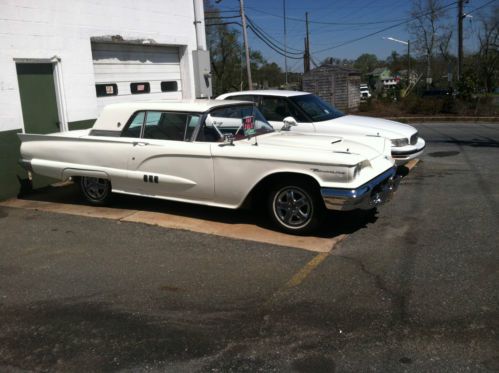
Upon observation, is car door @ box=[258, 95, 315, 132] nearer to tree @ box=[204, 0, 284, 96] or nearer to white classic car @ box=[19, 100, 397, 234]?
white classic car @ box=[19, 100, 397, 234]

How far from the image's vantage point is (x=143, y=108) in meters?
6.71

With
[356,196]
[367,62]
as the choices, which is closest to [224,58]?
[356,196]

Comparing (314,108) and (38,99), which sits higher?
(38,99)

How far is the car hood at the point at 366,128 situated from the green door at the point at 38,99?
4.69m

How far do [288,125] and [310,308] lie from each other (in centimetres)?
416

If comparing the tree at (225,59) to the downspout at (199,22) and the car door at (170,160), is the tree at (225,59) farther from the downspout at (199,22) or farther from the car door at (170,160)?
the car door at (170,160)

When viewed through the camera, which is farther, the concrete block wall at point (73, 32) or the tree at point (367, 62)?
the tree at point (367, 62)

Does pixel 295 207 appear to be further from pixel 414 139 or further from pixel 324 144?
pixel 414 139

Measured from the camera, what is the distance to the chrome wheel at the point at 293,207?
18.3ft

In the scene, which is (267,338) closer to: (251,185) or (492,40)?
(251,185)

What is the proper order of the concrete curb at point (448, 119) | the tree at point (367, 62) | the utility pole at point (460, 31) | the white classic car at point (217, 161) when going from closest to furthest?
the white classic car at point (217, 161), the concrete curb at point (448, 119), the utility pole at point (460, 31), the tree at point (367, 62)

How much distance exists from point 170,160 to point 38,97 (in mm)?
4063

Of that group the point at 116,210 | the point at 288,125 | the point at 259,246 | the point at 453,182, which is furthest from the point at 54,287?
the point at 453,182

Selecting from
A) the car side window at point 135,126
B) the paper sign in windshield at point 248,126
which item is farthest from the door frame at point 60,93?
the paper sign in windshield at point 248,126
